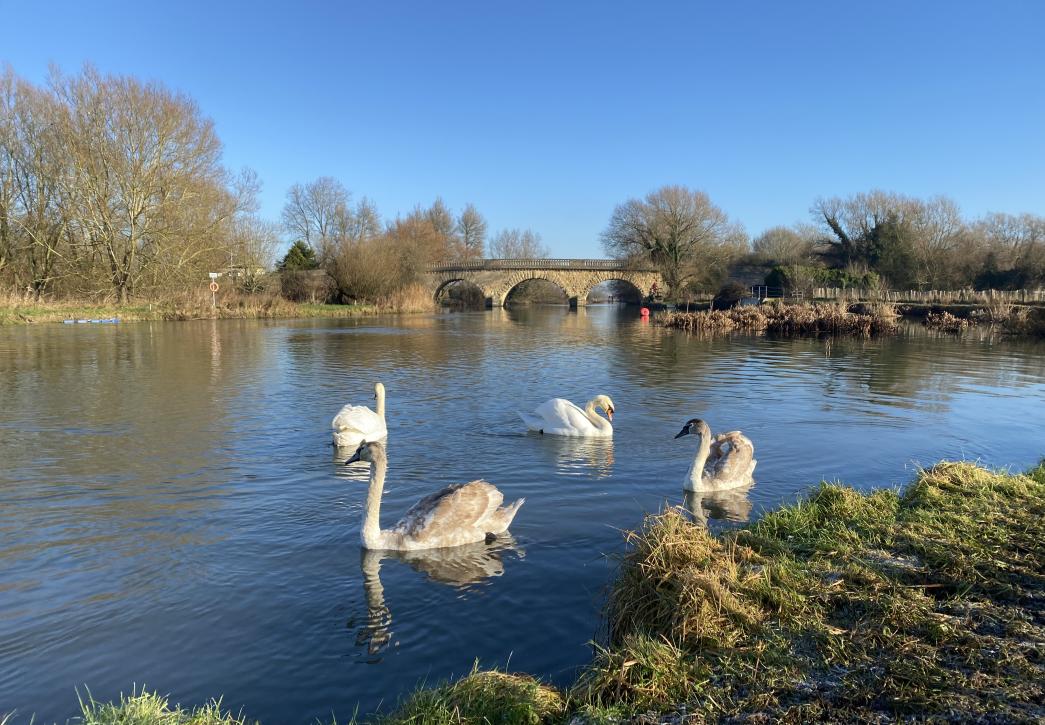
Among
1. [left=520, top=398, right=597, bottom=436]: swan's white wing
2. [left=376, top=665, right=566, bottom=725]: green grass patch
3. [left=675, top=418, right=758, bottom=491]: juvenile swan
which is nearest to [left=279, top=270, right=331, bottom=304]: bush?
[left=520, top=398, right=597, bottom=436]: swan's white wing

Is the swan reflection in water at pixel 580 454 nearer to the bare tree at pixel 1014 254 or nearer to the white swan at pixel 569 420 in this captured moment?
the white swan at pixel 569 420

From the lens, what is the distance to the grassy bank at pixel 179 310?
3391 centimetres

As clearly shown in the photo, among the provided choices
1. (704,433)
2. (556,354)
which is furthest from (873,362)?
(704,433)

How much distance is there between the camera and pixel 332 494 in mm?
8016

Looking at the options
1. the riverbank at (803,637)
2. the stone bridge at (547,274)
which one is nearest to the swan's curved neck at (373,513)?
the riverbank at (803,637)

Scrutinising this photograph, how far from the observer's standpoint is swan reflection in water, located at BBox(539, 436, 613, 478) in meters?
9.17

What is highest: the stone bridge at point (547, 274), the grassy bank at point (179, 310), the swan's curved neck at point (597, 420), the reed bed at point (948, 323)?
the stone bridge at point (547, 274)

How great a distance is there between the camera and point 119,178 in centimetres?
3675

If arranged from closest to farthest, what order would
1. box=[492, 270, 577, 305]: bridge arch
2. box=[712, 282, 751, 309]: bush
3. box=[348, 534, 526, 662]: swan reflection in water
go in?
box=[348, 534, 526, 662]: swan reflection in water → box=[712, 282, 751, 309]: bush → box=[492, 270, 577, 305]: bridge arch

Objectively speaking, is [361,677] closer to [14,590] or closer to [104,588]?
[104,588]

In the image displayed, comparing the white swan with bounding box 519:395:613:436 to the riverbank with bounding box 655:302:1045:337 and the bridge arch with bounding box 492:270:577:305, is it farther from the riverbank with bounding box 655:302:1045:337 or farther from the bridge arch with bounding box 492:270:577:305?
the bridge arch with bounding box 492:270:577:305

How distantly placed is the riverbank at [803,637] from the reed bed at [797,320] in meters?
31.8

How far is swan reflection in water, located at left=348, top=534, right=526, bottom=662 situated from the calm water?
26 millimetres

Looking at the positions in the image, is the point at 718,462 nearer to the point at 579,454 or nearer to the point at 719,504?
the point at 719,504
